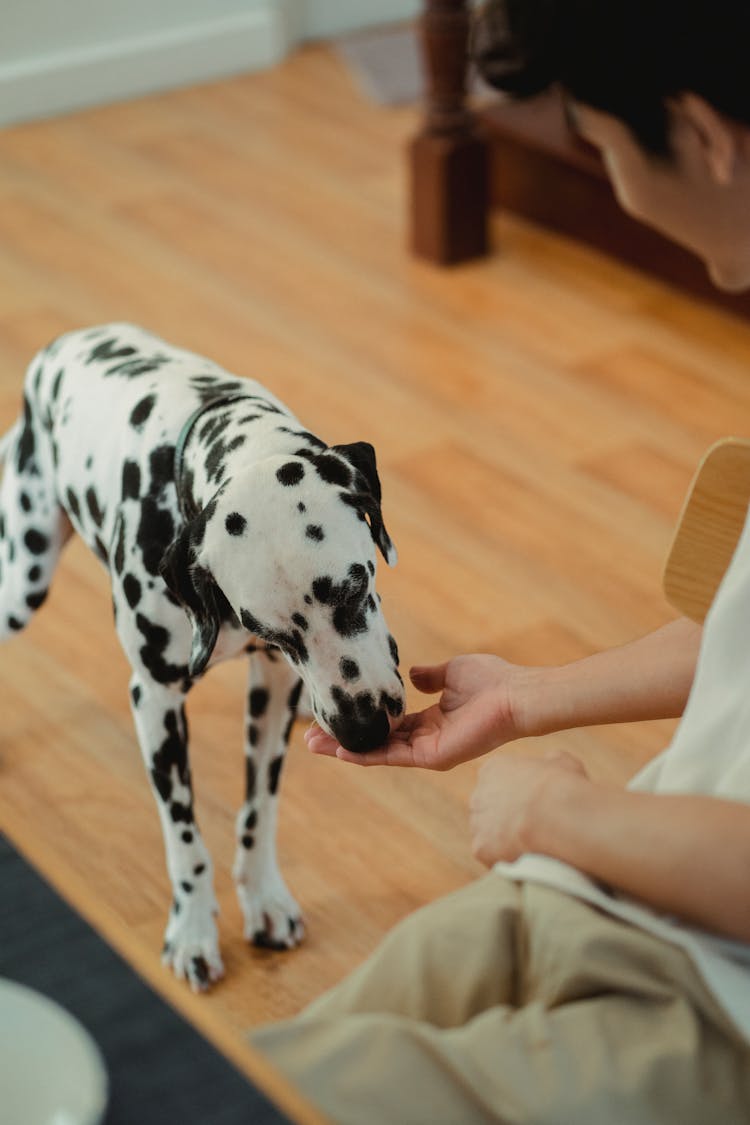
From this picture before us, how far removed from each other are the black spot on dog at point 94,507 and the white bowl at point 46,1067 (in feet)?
2.47

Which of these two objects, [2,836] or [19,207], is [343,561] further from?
[19,207]

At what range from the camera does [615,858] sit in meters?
1.00

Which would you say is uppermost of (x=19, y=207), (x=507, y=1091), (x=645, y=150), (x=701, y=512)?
(x=645, y=150)

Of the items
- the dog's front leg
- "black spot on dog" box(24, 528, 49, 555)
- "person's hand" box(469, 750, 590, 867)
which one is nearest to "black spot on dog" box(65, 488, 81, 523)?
"black spot on dog" box(24, 528, 49, 555)

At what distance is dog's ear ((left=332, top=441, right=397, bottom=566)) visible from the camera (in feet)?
4.42

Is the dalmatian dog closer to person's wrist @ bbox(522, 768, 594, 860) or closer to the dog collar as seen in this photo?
the dog collar

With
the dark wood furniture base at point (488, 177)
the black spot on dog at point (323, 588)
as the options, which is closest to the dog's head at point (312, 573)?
the black spot on dog at point (323, 588)

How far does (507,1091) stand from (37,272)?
3.09m

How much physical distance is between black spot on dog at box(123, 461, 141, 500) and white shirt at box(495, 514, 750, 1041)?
2.27 feet

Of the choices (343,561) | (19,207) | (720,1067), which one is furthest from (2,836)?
(19,207)

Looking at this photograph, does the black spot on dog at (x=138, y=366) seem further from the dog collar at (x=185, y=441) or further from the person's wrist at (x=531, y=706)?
the person's wrist at (x=531, y=706)

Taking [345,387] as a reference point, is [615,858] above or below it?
above

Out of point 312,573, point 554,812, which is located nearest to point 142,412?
point 312,573

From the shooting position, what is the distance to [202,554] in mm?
1350
